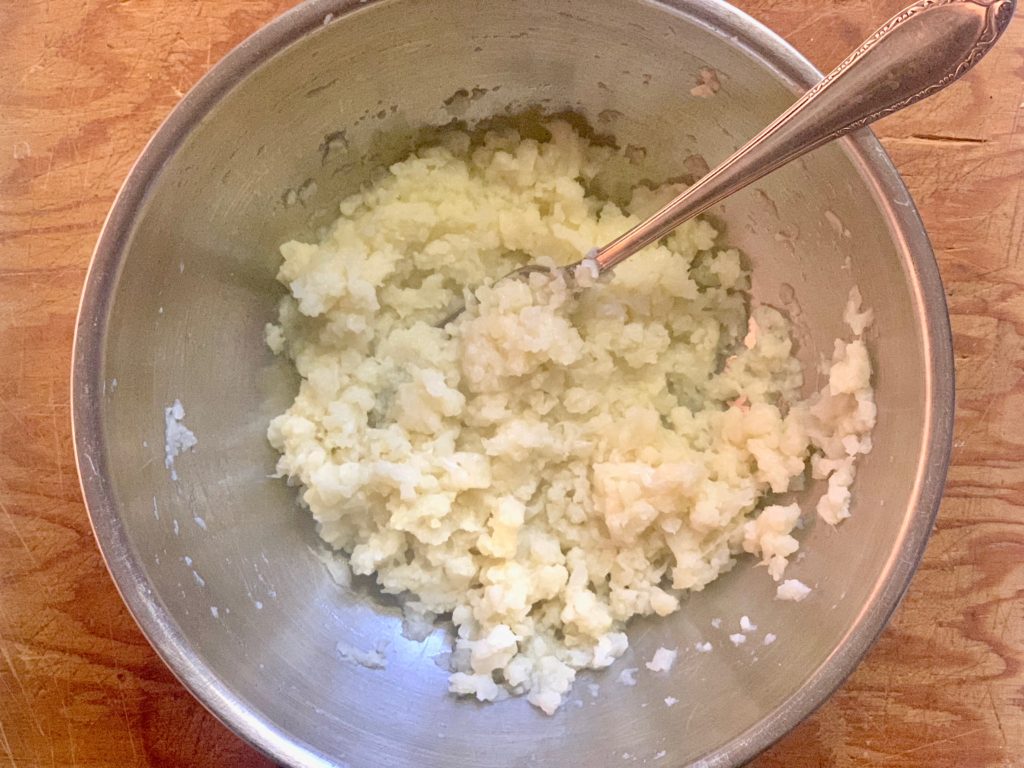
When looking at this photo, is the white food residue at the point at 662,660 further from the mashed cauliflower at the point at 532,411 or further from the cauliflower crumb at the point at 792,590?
the cauliflower crumb at the point at 792,590

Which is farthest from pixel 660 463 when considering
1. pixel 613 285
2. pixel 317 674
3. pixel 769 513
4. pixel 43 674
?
pixel 43 674

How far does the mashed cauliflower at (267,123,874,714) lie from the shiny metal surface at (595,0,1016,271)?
329mm

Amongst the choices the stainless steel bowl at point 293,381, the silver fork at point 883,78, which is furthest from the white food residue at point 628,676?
the silver fork at point 883,78

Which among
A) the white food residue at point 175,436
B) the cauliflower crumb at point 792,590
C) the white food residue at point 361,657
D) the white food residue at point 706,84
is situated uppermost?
the white food residue at point 706,84

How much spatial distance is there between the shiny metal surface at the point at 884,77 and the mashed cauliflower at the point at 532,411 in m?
0.33

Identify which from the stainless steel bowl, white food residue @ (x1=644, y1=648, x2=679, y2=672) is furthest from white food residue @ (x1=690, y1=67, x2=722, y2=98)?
white food residue @ (x1=644, y1=648, x2=679, y2=672)

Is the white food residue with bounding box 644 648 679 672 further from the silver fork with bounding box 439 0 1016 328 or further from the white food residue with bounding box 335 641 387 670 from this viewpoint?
the silver fork with bounding box 439 0 1016 328

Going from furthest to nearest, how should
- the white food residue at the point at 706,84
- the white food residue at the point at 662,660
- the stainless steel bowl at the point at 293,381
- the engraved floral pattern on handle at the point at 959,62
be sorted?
the white food residue at the point at 662,660 → the white food residue at the point at 706,84 → the stainless steel bowl at the point at 293,381 → the engraved floral pattern on handle at the point at 959,62

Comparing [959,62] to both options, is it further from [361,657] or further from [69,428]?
[69,428]

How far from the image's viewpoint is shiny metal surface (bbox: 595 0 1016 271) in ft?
3.21

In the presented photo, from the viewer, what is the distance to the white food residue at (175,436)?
4.12 feet

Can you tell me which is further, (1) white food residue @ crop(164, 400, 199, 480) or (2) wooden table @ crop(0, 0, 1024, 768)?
(2) wooden table @ crop(0, 0, 1024, 768)

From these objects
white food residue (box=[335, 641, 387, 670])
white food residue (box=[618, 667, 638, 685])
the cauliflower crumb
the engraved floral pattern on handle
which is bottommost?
white food residue (box=[335, 641, 387, 670])

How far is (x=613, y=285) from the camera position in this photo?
1433mm
